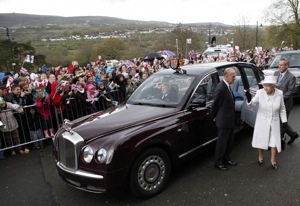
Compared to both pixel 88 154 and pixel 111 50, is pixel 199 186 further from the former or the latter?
pixel 111 50

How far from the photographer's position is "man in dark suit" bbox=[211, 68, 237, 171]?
4371mm

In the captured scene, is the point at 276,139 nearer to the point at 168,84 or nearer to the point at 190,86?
the point at 190,86

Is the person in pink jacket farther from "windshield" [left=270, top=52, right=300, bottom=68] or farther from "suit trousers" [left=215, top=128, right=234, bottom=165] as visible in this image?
"windshield" [left=270, top=52, right=300, bottom=68]

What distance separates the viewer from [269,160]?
5.02 m

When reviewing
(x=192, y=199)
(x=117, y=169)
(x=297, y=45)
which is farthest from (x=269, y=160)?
(x=297, y=45)

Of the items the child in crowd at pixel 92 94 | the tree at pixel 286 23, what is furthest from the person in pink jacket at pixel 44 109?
the tree at pixel 286 23

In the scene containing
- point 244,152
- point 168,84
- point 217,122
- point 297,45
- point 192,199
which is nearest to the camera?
point 192,199

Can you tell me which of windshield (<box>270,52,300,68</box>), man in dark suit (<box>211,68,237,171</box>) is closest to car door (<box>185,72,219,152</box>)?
man in dark suit (<box>211,68,237,171</box>)

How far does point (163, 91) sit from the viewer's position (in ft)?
15.7

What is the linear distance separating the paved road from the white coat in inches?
19.6

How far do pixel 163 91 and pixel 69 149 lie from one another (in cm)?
190

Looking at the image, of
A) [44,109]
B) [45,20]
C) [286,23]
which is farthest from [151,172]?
[45,20]

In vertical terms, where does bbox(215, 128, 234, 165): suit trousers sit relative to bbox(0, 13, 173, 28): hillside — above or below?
below

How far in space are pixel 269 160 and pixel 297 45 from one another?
43.1m
